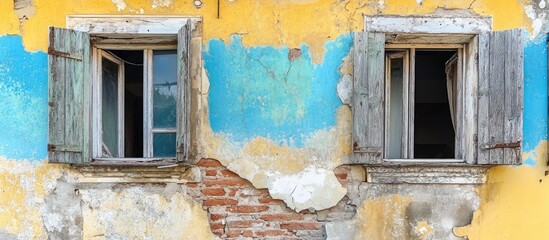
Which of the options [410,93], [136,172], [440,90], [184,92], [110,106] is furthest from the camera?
[440,90]

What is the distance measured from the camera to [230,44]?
13.2 feet

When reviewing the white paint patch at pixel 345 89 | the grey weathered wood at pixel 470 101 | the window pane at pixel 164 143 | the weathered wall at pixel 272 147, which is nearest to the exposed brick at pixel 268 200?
the weathered wall at pixel 272 147

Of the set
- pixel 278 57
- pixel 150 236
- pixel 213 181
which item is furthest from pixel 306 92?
pixel 150 236

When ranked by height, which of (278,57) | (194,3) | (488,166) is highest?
(194,3)

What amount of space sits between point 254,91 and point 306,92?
1.46 feet

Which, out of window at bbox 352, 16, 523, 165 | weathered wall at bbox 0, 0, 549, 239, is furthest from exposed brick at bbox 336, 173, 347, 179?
window at bbox 352, 16, 523, 165

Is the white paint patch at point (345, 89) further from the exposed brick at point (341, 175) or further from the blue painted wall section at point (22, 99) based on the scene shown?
the blue painted wall section at point (22, 99)

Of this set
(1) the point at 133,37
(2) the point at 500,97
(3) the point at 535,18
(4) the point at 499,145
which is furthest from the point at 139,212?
(3) the point at 535,18

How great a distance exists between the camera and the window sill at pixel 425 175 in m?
3.96

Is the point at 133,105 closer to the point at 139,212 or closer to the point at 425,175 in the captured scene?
the point at 139,212

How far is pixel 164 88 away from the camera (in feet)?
13.9

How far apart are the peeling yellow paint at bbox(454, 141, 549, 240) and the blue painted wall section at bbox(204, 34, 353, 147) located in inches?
57.9

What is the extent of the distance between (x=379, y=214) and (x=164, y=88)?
2197 millimetres

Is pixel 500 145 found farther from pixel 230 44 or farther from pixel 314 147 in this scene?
pixel 230 44
